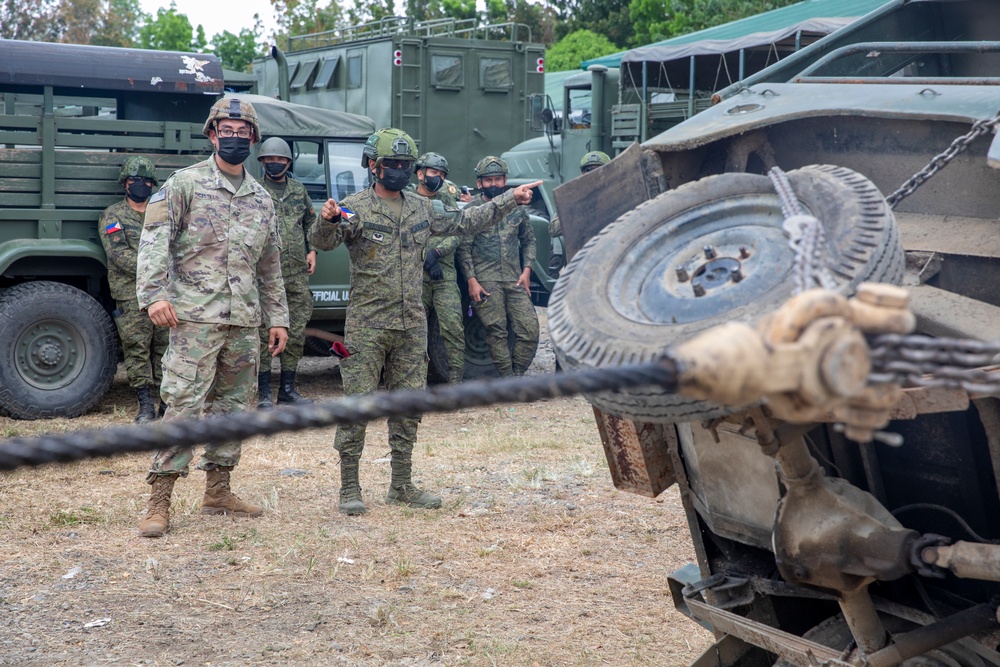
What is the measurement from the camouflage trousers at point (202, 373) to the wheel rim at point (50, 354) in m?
2.95

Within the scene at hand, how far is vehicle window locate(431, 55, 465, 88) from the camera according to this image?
14.7m

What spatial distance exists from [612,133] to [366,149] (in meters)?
8.78

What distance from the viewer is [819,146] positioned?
3.11 m

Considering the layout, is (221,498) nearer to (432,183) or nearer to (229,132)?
(229,132)

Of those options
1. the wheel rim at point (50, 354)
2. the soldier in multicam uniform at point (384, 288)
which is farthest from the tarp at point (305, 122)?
the soldier in multicam uniform at point (384, 288)

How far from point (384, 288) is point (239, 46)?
73.5 feet

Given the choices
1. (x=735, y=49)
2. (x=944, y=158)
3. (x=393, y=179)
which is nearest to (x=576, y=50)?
(x=735, y=49)

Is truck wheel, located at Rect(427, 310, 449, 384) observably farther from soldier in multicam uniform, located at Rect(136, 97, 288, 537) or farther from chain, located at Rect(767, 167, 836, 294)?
chain, located at Rect(767, 167, 836, 294)

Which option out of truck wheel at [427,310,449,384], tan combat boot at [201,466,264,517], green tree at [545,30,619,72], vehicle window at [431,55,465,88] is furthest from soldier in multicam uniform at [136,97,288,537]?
green tree at [545,30,619,72]

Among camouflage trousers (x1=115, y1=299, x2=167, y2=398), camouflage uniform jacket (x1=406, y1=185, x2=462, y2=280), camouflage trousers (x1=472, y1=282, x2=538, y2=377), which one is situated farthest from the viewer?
camouflage trousers (x1=472, y1=282, x2=538, y2=377)

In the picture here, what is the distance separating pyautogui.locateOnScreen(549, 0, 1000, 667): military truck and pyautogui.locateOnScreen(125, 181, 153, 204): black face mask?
5.73 metres

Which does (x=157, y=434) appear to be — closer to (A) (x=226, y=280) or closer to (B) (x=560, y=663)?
(B) (x=560, y=663)

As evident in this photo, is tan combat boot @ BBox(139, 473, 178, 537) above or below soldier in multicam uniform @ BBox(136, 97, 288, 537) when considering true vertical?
below

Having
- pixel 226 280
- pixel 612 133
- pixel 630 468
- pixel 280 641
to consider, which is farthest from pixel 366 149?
pixel 612 133
